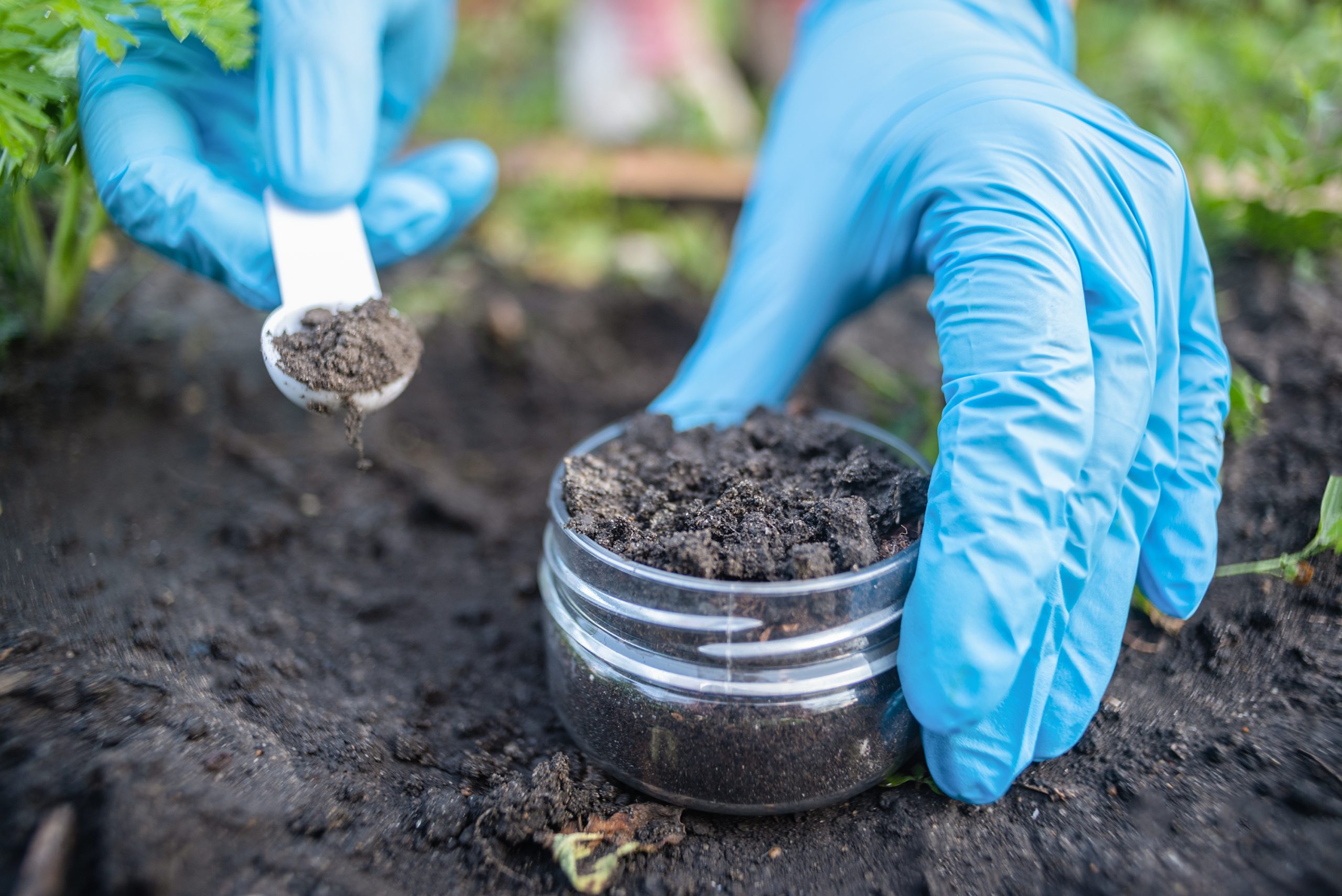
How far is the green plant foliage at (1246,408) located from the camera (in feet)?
5.75

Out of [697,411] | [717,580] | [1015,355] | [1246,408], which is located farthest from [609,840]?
[1246,408]

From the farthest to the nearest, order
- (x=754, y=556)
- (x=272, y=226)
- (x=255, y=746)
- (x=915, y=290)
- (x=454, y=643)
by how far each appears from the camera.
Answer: (x=915, y=290) → (x=454, y=643) → (x=272, y=226) → (x=255, y=746) → (x=754, y=556)

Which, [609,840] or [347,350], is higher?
[347,350]

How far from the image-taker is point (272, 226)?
1.57m

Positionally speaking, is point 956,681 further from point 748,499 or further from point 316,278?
point 316,278

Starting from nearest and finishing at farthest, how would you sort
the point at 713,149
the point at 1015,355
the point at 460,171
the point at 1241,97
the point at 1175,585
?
the point at 1015,355 < the point at 1175,585 < the point at 460,171 < the point at 1241,97 < the point at 713,149

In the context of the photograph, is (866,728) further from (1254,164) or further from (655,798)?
(1254,164)

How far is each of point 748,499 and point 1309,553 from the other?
1.14 meters

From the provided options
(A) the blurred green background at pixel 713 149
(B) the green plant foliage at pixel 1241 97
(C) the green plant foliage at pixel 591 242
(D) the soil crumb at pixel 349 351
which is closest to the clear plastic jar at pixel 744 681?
(D) the soil crumb at pixel 349 351

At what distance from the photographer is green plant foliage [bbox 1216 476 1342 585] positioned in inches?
57.0

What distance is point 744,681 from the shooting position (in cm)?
121

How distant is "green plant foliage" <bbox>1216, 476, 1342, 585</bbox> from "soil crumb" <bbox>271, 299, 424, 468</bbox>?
166 cm

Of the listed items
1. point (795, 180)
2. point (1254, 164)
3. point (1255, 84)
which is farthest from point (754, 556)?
point (1255, 84)

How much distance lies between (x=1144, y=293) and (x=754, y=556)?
34.2 inches
